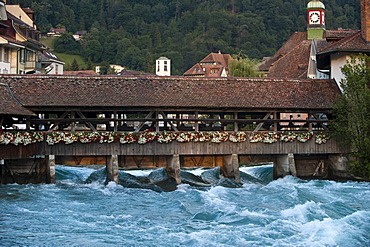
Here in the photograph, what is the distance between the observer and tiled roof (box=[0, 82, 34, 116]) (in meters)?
25.1

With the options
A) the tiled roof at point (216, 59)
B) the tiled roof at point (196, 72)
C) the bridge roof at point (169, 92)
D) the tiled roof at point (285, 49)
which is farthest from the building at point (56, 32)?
the bridge roof at point (169, 92)

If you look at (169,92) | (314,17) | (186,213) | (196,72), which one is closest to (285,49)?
(314,17)

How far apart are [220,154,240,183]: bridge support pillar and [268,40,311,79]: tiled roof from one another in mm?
18288

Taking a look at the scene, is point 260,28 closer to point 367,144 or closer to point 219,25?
point 219,25

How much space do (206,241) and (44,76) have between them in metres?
13.8

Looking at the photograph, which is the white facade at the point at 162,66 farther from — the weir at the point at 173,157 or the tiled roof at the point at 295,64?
the weir at the point at 173,157

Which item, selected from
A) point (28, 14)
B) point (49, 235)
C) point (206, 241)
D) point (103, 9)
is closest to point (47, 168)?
point (49, 235)

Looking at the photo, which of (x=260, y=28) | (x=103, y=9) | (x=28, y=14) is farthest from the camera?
(x=103, y=9)

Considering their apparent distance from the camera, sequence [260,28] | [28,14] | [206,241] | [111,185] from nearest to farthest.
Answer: [206,241] < [111,185] < [28,14] < [260,28]

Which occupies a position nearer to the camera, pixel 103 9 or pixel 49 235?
pixel 49 235

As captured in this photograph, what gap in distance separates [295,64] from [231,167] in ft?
72.9

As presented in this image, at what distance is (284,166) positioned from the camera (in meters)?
29.5

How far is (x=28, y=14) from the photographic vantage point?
51.9 metres

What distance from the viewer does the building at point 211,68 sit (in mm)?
97438
